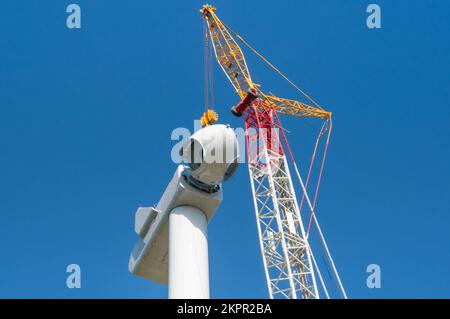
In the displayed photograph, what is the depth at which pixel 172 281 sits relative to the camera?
25.2 m

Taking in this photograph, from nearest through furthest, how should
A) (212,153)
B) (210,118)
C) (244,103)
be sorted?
(212,153)
(210,118)
(244,103)

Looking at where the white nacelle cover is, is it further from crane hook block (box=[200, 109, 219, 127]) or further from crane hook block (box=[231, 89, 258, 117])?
crane hook block (box=[231, 89, 258, 117])

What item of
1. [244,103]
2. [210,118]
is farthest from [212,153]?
[244,103]

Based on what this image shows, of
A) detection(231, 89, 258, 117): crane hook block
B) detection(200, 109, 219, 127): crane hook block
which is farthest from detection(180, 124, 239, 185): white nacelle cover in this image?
detection(231, 89, 258, 117): crane hook block

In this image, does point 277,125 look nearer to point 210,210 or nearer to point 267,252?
point 267,252

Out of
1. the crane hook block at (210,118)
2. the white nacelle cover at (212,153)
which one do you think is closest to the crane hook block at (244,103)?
the crane hook block at (210,118)

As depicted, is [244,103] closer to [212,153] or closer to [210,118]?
[210,118]

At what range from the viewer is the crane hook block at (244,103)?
51469 mm

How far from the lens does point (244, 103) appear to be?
5197cm

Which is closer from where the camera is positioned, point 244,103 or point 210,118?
point 210,118

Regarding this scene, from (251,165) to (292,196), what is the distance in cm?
513

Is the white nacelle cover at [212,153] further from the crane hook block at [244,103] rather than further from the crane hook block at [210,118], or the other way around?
the crane hook block at [244,103]

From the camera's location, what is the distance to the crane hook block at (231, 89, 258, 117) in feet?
169
